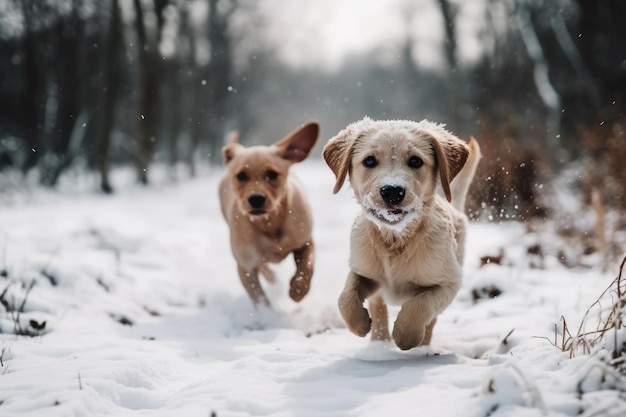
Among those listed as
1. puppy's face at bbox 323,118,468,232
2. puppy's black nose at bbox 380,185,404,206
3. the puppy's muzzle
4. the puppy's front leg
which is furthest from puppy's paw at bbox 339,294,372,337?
the puppy's muzzle

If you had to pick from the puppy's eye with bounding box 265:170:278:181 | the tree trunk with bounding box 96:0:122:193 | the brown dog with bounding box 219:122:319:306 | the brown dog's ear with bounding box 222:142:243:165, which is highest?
the tree trunk with bounding box 96:0:122:193

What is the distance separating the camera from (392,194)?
289 centimetres

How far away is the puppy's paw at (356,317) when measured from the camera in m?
3.11

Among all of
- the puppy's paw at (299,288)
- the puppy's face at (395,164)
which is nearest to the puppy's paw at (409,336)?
the puppy's face at (395,164)

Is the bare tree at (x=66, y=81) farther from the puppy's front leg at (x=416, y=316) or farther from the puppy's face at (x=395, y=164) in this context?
the puppy's front leg at (x=416, y=316)

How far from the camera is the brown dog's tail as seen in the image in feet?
13.2

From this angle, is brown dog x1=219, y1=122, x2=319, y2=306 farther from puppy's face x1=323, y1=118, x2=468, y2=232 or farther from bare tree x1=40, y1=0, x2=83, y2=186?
bare tree x1=40, y1=0, x2=83, y2=186

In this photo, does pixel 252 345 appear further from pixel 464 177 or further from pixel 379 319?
pixel 464 177

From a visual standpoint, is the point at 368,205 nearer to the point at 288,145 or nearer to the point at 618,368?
the point at 618,368

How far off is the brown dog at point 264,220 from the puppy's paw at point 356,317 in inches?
65.8

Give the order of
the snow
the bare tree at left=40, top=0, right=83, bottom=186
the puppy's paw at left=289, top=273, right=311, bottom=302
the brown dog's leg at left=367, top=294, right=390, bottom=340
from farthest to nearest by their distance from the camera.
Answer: the bare tree at left=40, top=0, right=83, bottom=186 → the puppy's paw at left=289, top=273, right=311, bottom=302 → the brown dog's leg at left=367, top=294, right=390, bottom=340 → the snow

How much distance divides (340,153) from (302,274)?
1.66 metres

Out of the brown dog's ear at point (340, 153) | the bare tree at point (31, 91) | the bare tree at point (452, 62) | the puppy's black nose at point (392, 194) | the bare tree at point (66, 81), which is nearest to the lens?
the puppy's black nose at point (392, 194)

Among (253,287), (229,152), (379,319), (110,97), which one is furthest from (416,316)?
(110,97)
